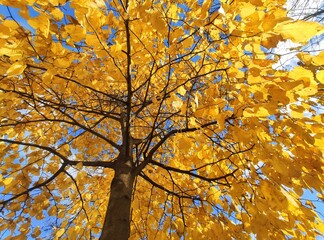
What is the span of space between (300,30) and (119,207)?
5.57 feet

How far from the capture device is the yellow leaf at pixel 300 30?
0.96m

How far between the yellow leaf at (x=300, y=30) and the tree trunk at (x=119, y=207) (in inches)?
64.2

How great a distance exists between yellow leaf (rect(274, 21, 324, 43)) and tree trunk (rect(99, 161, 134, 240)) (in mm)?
1632

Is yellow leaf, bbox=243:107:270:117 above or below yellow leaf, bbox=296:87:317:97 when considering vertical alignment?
above

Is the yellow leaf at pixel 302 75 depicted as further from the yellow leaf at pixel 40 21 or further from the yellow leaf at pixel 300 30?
the yellow leaf at pixel 40 21

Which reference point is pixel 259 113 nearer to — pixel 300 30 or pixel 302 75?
pixel 302 75

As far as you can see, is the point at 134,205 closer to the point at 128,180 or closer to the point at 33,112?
the point at 128,180

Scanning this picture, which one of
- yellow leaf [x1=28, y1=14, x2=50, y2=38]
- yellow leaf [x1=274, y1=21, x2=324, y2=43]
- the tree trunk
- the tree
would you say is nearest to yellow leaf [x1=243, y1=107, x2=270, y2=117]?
the tree

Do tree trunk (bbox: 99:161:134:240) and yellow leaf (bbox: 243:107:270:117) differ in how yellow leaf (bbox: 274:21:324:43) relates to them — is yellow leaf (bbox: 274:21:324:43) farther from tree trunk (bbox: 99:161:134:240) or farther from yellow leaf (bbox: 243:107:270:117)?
tree trunk (bbox: 99:161:134:240)

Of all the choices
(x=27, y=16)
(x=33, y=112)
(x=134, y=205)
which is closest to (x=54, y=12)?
(x=27, y=16)

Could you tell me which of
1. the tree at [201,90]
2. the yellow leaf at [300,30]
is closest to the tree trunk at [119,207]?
the tree at [201,90]

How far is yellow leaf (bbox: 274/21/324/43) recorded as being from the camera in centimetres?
96

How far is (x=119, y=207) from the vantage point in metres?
2.01

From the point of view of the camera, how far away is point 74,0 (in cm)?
108
